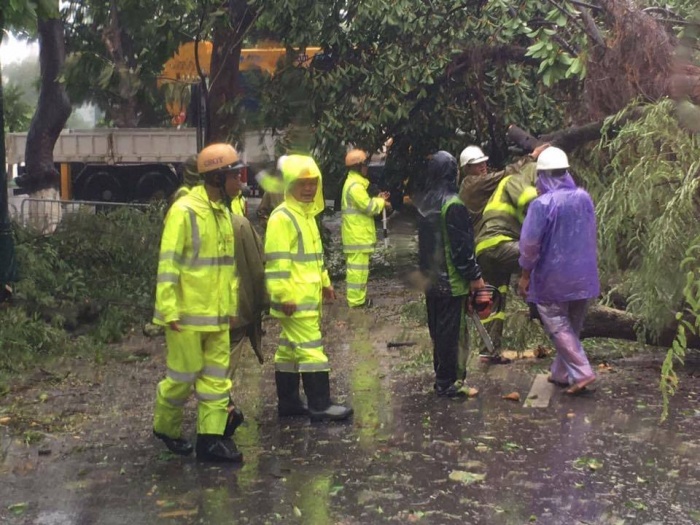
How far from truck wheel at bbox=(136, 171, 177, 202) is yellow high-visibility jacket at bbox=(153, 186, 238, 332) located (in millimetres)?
17645

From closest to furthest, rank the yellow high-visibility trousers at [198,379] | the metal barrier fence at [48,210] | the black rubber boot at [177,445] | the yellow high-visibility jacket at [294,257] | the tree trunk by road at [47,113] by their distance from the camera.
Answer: the yellow high-visibility trousers at [198,379] < the black rubber boot at [177,445] < the yellow high-visibility jacket at [294,257] < the metal barrier fence at [48,210] < the tree trunk by road at [47,113]

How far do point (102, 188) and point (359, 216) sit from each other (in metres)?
13.4

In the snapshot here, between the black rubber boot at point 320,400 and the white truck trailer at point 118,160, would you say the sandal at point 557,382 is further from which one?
the white truck trailer at point 118,160

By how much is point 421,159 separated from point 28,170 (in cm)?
597

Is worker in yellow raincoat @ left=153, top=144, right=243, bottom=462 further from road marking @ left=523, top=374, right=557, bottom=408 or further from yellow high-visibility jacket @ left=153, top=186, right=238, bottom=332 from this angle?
road marking @ left=523, top=374, right=557, bottom=408

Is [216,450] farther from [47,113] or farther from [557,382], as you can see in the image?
[47,113]

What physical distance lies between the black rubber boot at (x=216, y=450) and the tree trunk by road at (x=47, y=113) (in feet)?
29.4

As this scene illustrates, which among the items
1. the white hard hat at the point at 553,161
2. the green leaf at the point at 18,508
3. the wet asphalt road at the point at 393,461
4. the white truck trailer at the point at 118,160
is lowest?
the green leaf at the point at 18,508

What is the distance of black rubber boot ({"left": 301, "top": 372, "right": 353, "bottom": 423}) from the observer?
6188 mm

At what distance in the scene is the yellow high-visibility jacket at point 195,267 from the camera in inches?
206

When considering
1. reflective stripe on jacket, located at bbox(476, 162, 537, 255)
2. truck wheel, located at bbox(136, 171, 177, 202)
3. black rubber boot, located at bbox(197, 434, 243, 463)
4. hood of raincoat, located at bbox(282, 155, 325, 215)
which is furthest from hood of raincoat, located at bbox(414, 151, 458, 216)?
truck wheel, located at bbox(136, 171, 177, 202)

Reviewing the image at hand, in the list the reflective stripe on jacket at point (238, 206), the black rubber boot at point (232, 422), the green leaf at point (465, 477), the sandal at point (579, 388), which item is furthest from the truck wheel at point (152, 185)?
the green leaf at point (465, 477)

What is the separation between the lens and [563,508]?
15.1 feet

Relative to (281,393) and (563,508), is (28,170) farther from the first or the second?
(563,508)
